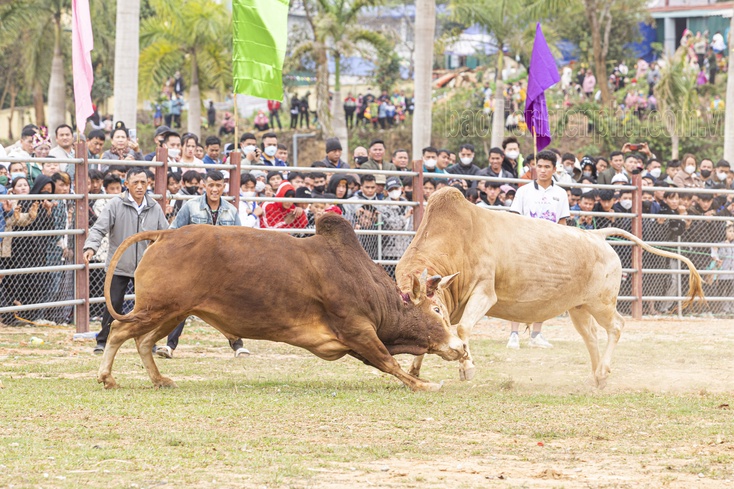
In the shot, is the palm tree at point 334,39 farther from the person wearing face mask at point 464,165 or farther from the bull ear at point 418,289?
the bull ear at point 418,289

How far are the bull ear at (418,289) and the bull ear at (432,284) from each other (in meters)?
0.03

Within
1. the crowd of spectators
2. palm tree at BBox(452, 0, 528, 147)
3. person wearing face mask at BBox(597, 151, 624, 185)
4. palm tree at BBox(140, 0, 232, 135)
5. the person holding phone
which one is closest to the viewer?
the crowd of spectators

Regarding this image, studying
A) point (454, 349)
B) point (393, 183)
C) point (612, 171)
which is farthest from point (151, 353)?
point (612, 171)

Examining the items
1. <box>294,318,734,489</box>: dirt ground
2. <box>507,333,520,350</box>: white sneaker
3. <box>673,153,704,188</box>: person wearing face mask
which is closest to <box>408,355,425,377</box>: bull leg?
<box>294,318,734,489</box>: dirt ground

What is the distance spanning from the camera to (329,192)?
1399cm

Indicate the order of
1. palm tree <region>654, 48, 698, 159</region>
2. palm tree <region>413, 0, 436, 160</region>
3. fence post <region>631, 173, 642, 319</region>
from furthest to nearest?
palm tree <region>654, 48, 698, 159</region>
palm tree <region>413, 0, 436, 160</region>
fence post <region>631, 173, 642, 319</region>

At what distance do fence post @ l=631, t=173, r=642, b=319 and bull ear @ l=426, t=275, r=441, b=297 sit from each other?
26.0 ft

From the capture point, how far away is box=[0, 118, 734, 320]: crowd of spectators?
11.9 metres

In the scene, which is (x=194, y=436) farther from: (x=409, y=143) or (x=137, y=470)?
(x=409, y=143)

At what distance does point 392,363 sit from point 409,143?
103 feet

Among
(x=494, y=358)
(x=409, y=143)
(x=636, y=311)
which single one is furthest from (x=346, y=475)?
(x=409, y=143)

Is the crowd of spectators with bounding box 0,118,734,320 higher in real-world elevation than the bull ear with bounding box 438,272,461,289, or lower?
higher

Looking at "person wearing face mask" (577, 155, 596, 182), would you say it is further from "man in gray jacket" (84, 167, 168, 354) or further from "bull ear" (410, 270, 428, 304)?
"bull ear" (410, 270, 428, 304)

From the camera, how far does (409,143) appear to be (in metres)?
39.7
